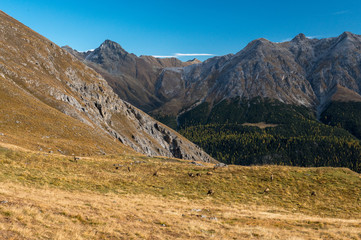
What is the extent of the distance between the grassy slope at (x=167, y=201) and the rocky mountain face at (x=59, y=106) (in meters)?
28.8

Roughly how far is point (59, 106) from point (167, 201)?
8162 centimetres

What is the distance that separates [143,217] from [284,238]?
12155 millimetres

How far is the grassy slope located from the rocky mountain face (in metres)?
28.8

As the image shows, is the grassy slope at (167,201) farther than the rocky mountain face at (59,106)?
No

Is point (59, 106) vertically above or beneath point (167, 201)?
above

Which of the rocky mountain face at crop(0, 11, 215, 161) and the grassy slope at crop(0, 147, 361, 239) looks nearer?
the grassy slope at crop(0, 147, 361, 239)

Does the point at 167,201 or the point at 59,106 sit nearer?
the point at 167,201

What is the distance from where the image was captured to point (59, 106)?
93875 mm

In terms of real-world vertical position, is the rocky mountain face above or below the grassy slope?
above

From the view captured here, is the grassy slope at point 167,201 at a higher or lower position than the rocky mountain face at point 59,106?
lower

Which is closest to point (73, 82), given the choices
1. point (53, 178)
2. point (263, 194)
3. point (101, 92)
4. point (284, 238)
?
point (101, 92)

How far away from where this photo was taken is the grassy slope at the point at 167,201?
56.9ft

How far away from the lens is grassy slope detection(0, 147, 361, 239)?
56.9 feet

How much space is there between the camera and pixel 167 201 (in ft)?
97.6
